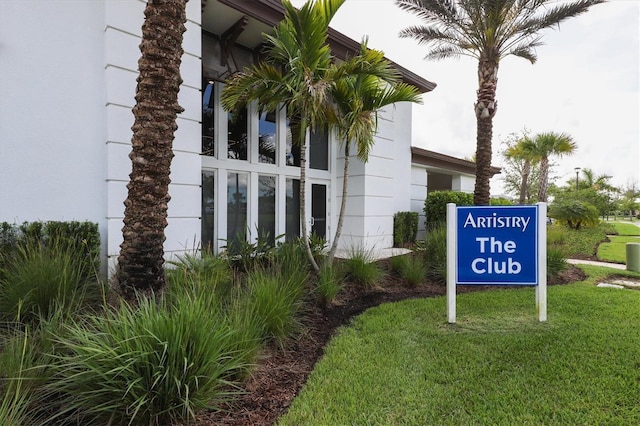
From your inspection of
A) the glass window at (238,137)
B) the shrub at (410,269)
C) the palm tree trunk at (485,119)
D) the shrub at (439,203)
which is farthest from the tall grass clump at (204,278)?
the shrub at (439,203)

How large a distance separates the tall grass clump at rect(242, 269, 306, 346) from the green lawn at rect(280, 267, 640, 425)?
60 centimetres

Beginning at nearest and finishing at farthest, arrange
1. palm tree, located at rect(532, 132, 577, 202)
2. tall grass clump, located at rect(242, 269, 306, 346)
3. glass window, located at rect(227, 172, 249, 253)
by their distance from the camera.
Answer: tall grass clump, located at rect(242, 269, 306, 346), glass window, located at rect(227, 172, 249, 253), palm tree, located at rect(532, 132, 577, 202)

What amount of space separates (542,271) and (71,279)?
617 cm

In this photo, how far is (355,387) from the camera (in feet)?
9.38

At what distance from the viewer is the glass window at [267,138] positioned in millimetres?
8695

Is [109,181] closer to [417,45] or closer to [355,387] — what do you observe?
[355,387]

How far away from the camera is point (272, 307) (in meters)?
3.60

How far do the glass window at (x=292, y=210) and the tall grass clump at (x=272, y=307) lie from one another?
515cm

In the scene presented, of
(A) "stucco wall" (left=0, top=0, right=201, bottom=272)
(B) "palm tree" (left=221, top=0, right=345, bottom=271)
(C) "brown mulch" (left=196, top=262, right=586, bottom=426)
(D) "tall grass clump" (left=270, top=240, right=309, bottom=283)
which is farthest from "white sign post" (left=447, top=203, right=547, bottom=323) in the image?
(A) "stucco wall" (left=0, top=0, right=201, bottom=272)

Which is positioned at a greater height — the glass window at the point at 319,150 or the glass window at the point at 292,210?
the glass window at the point at 319,150

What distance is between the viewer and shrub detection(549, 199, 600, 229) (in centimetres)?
1506

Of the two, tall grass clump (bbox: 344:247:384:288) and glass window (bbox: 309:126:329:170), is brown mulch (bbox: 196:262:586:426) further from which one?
glass window (bbox: 309:126:329:170)

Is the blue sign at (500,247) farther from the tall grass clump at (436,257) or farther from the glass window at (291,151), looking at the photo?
the glass window at (291,151)

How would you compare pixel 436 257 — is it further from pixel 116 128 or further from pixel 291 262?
pixel 116 128
